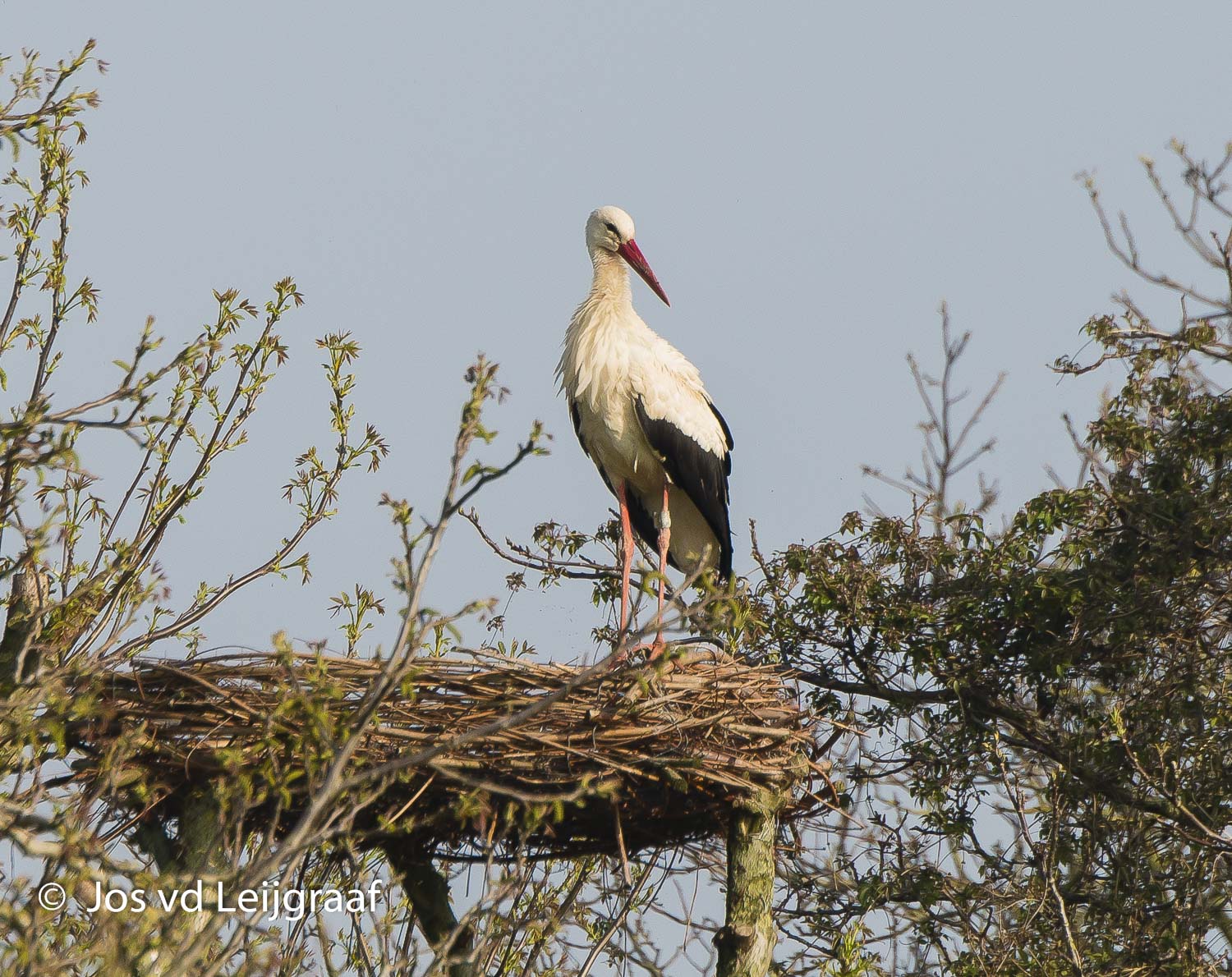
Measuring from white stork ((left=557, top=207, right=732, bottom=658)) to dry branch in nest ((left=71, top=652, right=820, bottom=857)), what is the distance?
5.56ft

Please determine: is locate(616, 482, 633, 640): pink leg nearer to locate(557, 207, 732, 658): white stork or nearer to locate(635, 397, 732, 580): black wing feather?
locate(557, 207, 732, 658): white stork

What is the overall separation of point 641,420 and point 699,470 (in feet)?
1.34

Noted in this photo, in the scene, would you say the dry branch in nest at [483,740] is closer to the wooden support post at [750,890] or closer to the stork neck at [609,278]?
the wooden support post at [750,890]

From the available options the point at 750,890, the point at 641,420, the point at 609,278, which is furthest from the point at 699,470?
the point at 750,890

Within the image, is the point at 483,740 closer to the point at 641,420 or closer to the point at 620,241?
the point at 641,420

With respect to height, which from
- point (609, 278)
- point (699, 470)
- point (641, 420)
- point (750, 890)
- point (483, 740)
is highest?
point (609, 278)

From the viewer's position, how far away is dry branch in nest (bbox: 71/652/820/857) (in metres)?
4.73

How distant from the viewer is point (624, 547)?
747 centimetres

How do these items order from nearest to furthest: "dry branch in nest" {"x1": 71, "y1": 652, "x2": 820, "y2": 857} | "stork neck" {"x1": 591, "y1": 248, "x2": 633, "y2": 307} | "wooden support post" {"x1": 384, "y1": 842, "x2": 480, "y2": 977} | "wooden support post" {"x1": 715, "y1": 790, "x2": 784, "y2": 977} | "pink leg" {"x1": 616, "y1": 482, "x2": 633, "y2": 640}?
"dry branch in nest" {"x1": 71, "y1": 652, "x2": 820, "y2": 857} < "wooden support post" {"x1": 715, "y1": 790, "x2": 784, "y2": 977} < "wooden support post" {"x1": 384, "y1": 842, "x2": 480, "y2": 977} < "pink leg" {"x1": 616, "y1": 482, "x2": 633, "y2": 640} < "stork neck" {"x1": 591, "y1": 248, "x2": 633, "y2": 307}

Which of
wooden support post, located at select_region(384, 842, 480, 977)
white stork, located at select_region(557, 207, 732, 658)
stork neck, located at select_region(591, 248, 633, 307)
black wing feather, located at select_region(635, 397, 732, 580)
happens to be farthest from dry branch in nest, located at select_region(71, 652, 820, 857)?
stork neck, located at select_region(591, 248, 633, 307)

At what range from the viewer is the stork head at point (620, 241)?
7.92 meters

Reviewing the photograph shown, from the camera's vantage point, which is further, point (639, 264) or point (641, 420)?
point (639, 264)

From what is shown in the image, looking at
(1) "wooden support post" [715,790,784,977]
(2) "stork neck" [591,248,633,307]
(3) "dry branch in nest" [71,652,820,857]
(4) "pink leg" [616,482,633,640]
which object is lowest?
(1) "wooden support post" [715,790,784,977]

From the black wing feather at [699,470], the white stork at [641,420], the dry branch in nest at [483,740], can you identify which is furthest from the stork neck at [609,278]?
the dry branch in nest at [483,740]
